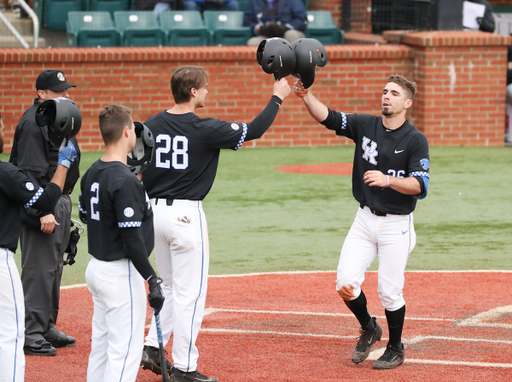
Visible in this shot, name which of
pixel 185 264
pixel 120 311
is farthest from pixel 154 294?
pixel 185 264

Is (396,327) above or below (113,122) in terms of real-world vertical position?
below

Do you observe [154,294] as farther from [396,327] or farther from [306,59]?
[306,59]

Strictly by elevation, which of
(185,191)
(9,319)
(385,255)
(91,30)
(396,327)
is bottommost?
(396,327)

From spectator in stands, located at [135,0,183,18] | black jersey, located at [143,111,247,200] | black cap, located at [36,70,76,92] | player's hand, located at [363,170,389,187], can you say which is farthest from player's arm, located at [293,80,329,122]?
spectator in stands, located at [135,0,183,18]

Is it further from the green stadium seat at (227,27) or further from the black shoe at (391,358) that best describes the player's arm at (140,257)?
the green stadium seat at (227,27)

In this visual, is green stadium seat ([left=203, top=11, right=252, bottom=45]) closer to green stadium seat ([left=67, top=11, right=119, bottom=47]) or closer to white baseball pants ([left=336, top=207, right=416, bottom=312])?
green stadium seat ([left=67, top=11, right=119, bottom=47])

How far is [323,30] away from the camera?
16.7m

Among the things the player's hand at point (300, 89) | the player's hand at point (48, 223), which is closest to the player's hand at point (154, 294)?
the player's hand at point (48, 223)

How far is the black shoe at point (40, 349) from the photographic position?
18.4 ft

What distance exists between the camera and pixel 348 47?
51.3 feet

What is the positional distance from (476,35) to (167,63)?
5998 mm

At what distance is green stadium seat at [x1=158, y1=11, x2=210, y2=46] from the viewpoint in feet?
52.0

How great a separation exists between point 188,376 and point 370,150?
203 cm

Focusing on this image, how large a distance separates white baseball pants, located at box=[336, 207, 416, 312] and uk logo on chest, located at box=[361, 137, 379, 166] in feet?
1.23
